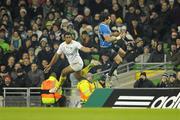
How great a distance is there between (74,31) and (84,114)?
8.58 m

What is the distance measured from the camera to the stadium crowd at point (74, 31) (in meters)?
17.6

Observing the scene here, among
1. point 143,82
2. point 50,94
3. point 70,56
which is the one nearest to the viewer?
point 143,82

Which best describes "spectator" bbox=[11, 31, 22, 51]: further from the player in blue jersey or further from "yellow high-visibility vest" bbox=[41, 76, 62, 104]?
the player in blue jersey

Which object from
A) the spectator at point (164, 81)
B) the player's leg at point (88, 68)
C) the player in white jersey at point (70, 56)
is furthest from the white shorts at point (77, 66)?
the spectator at point (164, 81)

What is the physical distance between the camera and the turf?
10.4m

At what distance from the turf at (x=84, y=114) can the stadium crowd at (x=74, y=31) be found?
18.6 ft

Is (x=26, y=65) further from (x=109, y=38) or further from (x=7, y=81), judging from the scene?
(x=109, y=38)

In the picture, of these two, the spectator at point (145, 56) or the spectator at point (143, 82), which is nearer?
the spectator at point (143, 82)

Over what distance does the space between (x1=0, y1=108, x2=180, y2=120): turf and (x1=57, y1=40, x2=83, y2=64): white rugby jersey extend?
5235mm

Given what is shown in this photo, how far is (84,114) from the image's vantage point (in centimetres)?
1091

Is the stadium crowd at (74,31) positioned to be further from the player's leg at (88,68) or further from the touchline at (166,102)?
the touchline at (166,102)

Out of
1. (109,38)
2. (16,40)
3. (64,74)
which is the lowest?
(64,74)

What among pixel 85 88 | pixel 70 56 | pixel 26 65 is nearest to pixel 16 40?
pixel 26 65

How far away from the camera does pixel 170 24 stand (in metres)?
19.2
